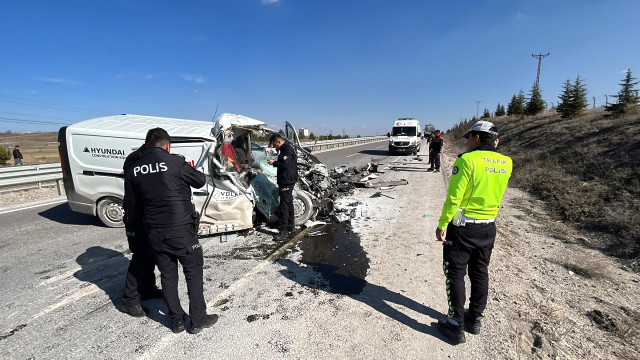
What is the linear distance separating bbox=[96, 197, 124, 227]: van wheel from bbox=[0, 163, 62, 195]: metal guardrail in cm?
405

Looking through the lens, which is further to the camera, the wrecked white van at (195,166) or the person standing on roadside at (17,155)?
the person standing on roadside at (17,155)

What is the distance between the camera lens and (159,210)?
2.48 m

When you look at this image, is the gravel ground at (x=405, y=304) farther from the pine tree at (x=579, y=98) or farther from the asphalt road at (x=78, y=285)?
the pine tree at (x=579, y=98)

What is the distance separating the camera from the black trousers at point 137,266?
114 inches

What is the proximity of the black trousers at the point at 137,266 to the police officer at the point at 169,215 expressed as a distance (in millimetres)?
441

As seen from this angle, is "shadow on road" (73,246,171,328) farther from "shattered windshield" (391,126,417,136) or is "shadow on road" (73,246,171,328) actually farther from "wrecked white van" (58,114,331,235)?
"shattered windshield" (391,126,417,136)

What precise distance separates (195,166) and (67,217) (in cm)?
357

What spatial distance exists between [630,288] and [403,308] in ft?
8.92

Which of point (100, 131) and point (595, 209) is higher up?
point (100, 131)

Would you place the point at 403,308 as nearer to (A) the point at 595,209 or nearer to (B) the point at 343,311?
(B) the point at 343,311

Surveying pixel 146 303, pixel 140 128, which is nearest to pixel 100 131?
pixel 140 128

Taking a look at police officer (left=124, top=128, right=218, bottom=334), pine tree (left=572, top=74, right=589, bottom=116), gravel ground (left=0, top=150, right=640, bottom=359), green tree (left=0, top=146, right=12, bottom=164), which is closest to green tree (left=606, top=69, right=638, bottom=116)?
pine tree (left=572, top=74, right=589, bottom=116)

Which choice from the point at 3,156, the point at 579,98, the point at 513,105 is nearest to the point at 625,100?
the point at 579,98

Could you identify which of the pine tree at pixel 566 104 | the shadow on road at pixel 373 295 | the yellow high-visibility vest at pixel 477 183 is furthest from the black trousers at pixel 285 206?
the pine tree at pixel 566 104
